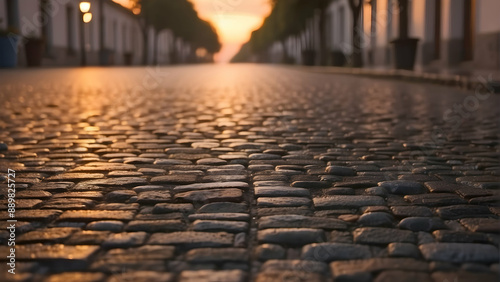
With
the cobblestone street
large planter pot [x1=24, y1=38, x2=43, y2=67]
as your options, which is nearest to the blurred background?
large planter pot [x1=24, y1=38, x2=43, y2=67]

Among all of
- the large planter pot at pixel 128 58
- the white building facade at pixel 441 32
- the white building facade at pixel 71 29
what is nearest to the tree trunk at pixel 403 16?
the white building facade at pixel 441 32

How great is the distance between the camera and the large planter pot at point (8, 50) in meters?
23.5

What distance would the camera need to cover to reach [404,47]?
1831 cm

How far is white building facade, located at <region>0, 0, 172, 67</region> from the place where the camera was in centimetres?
2925

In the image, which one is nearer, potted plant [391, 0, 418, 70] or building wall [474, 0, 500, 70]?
building wall [474, 0, 500, 70]

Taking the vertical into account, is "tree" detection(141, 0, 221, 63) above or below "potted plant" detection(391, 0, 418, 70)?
above

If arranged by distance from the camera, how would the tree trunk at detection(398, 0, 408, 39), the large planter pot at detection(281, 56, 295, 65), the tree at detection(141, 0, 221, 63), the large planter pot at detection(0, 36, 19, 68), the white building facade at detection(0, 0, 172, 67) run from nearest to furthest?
the tree trunk at detection(398, 0, 408, 39), the large planter pot at detection(0, 36, 19, 68), the white building facade at detection(0, 0, 172, 67), the tree at detection(141, 0, 221, 63), the large planter pot at detection(281, 56, 295, 65)

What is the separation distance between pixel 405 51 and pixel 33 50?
16983 mm

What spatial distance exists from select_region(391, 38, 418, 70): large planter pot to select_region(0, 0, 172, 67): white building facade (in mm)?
15494

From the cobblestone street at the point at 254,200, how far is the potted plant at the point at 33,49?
74.9 feet

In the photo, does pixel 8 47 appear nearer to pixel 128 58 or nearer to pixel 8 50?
pixel 8 50

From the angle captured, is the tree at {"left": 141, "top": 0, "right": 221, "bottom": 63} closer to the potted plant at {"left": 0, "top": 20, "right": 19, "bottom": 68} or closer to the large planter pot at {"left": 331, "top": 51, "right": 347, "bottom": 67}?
the large planter pot at {"left": 331, "top": 51, "right": 347, "bottom": 67}

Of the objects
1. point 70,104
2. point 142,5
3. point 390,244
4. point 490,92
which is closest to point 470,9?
point 490,92

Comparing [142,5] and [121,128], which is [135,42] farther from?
[121,128]
